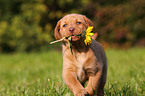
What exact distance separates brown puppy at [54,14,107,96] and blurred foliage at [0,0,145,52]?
1122 cm

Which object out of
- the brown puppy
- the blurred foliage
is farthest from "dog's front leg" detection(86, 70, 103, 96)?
the blurred foliage

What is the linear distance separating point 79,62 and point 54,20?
1361cm

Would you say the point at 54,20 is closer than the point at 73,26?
No

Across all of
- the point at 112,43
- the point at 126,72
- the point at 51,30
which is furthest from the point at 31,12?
the point at 126,72

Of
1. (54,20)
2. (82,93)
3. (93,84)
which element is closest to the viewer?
(82,93)

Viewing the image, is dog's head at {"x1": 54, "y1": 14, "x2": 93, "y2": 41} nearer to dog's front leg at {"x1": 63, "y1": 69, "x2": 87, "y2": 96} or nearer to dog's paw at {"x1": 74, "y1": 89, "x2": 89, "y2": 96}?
dog's front leg at {"x1": 63, "y1": 69, "x2": 87, "y2": 96}

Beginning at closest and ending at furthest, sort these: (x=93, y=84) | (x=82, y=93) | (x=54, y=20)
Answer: (x=82, y=93) < (x=93, y=84) < (x=54, y=20)

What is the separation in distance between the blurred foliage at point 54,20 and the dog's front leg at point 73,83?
11.4 m

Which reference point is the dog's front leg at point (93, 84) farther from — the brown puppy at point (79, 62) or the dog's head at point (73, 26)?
the dog's head at point (73, 26)

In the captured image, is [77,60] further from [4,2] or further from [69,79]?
[4,2]

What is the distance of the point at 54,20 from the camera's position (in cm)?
1623

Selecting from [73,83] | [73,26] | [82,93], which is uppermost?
[73,26]

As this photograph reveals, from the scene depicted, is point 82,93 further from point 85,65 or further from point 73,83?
point 85,65

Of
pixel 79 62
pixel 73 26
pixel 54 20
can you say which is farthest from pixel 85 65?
pixel 54 20
